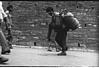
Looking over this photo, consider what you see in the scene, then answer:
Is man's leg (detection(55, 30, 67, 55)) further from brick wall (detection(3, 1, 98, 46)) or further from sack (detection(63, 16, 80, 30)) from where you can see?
brick wall (detection(3, 1, 98, 46))

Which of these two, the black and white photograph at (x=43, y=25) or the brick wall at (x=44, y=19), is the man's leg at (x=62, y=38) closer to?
the black and white photograph at (x=43, y=25)

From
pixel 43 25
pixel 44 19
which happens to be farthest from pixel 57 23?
pixel 44 19

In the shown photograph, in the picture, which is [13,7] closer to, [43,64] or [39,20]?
[39,20]

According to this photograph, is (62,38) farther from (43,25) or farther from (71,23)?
(43,25)

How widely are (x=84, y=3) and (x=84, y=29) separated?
938mm

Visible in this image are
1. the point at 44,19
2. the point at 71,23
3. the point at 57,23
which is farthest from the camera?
the point at 44,19

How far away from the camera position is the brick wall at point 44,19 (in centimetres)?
1377

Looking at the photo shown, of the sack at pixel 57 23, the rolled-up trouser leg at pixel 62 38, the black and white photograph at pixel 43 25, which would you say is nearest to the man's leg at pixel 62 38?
the rolled-up trouser leg at pixel 62 38

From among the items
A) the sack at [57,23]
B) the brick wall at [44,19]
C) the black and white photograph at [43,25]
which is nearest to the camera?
the sack at [57,23]

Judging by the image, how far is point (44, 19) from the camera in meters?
14.1

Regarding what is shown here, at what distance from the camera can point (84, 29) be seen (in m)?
14.4

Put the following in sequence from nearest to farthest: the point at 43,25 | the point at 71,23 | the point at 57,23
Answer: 1. the point at 71,23
2. the point at 57,23
3. the point at 43,25

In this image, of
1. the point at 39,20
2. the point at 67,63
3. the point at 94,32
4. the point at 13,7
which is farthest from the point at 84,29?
the point at 67,63

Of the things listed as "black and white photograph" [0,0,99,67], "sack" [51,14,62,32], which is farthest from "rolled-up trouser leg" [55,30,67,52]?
"black and white photograph" [0,0,99,67]
